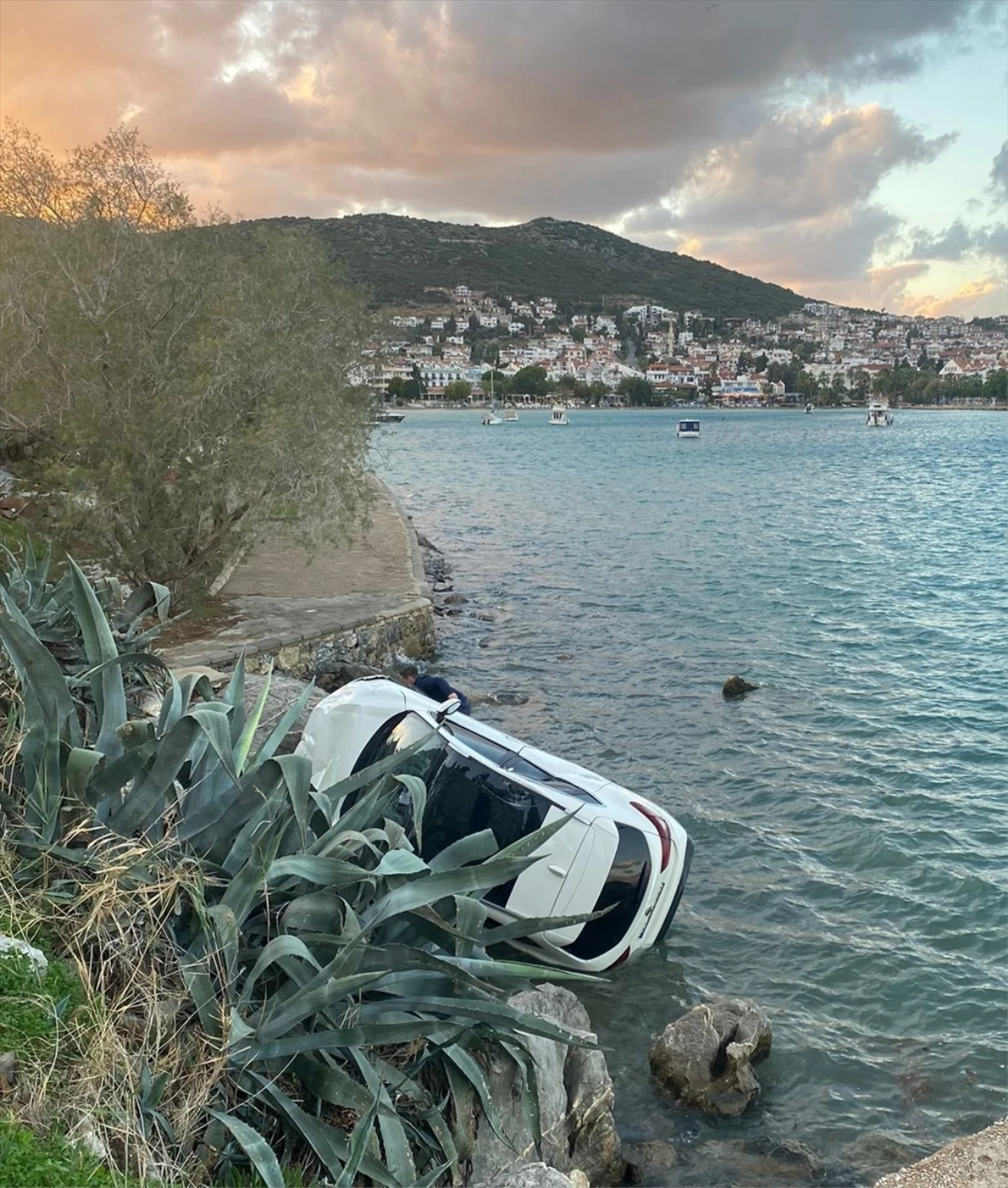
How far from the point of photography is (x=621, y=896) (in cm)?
800

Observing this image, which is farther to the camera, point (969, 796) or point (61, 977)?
point (969, 796)

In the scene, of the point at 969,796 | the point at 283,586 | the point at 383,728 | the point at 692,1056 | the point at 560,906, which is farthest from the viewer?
the point at 283,586

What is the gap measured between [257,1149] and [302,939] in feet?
2.84

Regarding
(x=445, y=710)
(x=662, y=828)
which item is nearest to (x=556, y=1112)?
(x=662, y=828)

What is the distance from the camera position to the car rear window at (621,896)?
26.0 feet

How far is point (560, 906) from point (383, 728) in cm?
218

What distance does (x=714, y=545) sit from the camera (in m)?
34.7

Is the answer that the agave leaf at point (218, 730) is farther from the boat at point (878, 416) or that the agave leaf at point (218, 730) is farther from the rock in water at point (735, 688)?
the boat at point (878, 416)

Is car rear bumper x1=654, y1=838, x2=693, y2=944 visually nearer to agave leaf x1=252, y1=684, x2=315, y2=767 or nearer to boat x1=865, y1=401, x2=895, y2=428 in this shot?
agave leaf x1=252, y1=684, x2=315, y2=767

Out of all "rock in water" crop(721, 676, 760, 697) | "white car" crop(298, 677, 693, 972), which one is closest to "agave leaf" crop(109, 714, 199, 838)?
"white car" crop(298, 677, 693, 972)

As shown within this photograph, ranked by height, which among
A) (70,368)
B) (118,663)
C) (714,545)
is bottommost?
(714,545)

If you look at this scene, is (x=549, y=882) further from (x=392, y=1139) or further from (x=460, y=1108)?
(x=392, y=1139)

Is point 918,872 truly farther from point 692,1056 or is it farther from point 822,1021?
point 692,1056

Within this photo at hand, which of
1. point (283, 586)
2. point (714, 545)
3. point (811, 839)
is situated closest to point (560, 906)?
point (811, 839)
